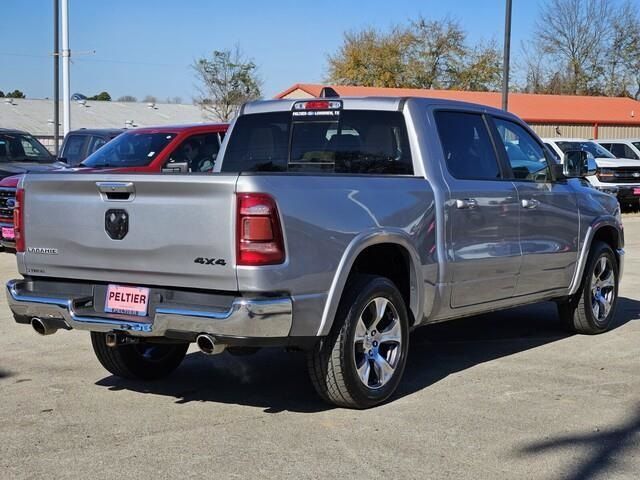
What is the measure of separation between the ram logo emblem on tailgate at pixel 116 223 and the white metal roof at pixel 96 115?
142ft

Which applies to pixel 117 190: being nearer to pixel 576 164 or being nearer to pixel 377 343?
pixel 377 343

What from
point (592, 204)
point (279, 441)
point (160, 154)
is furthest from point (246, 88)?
point (279, 441)

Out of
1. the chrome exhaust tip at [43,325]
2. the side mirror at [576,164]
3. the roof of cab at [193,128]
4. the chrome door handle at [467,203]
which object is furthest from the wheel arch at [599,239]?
the roof of cab at [193,128]

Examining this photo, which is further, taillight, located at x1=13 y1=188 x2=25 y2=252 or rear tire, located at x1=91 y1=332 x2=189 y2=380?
rear tire, located at x1=91 y1=332 x2=189 y2=380

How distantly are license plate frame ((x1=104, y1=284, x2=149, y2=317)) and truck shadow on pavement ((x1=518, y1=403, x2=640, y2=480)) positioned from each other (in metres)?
2.25

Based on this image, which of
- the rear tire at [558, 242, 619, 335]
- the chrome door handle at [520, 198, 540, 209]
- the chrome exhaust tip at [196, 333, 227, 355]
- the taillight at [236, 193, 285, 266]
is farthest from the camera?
the rear tire at [558, 242, 619, 335]

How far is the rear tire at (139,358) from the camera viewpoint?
630 cm

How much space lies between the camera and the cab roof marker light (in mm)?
6605

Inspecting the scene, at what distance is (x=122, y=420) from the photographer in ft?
17.9

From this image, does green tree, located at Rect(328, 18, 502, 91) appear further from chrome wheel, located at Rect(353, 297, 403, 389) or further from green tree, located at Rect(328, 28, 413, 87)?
chrome wheel, located at Rect(353, 297, 403, 389)

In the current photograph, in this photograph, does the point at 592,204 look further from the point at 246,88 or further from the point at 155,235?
the point at 246,88

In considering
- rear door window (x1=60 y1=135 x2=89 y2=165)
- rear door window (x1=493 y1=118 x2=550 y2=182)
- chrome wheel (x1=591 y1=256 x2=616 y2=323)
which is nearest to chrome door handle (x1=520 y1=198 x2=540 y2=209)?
rear door window (x1=493 y1=118 x2=550 y2=182)

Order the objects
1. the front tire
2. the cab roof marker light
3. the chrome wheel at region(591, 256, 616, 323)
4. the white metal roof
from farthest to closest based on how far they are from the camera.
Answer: the white metal roof
the chrome wheel at region(591, 256, 616, 323)
the cab roof marker light
the front tire

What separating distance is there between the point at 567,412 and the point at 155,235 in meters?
2.77
